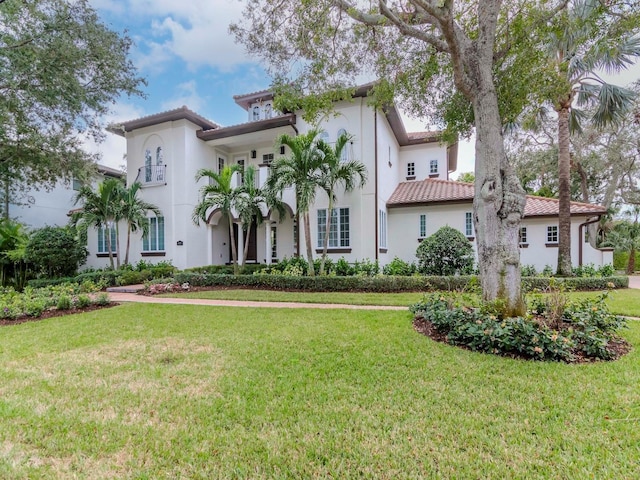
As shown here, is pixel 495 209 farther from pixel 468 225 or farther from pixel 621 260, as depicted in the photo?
pixel 621 260

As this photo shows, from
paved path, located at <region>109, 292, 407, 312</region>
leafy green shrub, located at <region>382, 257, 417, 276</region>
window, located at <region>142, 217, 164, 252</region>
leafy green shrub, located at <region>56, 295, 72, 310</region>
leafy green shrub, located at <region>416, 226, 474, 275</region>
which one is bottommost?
paved path, located at <region>109, 292, 407, 312</region>

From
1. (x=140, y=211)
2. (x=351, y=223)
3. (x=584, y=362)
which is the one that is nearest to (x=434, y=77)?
(x=351, y=223)

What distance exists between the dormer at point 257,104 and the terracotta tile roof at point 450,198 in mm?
8574

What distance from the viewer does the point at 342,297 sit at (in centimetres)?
1026

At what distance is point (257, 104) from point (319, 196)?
8471 millimetres

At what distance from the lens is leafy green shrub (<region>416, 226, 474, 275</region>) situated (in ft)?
41.8

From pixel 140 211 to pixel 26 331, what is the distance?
33.0 ft

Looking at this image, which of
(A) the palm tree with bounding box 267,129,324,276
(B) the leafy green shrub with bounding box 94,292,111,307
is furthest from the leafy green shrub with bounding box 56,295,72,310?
(A) the palm tree with bounding box 267,129,324,276

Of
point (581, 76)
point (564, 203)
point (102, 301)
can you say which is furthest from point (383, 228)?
point (102, 301)

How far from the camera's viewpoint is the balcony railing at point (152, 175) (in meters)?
16.9

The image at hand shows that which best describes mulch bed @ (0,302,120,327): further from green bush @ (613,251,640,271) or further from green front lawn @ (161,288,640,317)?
green bush @ (613,251,640,271)

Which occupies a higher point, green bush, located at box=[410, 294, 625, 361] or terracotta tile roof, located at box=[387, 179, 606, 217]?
terracotta tile roof, located at box=[387, 179, 606, 217]

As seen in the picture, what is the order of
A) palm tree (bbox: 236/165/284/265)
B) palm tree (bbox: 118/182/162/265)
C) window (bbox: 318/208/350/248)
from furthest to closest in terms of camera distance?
palm tree (bbox: 118/182/162/265)
window (bbox: 318/208/350/248)
palm tree (bbox: 236/165/284/265)

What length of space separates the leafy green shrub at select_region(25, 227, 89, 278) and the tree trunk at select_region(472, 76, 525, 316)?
17.1 meters
